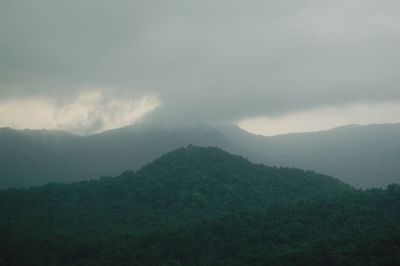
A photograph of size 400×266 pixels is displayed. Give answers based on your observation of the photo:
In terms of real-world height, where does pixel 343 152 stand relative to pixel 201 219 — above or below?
above

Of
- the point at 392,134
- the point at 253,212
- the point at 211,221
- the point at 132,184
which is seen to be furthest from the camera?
the point at 392,134

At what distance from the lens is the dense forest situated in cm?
4981

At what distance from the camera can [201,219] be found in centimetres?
6450

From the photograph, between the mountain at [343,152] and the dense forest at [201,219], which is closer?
the dense forest at [201,219]

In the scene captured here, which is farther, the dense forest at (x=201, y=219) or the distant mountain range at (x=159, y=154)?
the distant mountain range at (x=159, y=154)

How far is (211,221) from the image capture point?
60688 mm

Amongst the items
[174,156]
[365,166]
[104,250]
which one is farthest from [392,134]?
[104,250]

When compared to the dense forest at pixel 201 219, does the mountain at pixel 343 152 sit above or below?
above

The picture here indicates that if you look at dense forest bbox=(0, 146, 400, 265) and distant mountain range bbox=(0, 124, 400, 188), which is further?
distant mountain range bbox=(0, 124, 400, 188)

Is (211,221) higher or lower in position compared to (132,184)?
lower

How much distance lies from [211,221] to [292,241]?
1050cm

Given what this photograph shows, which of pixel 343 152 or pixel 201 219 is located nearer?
pixel 201 219

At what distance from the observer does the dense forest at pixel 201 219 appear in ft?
163

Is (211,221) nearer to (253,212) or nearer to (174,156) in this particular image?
(253,212)
